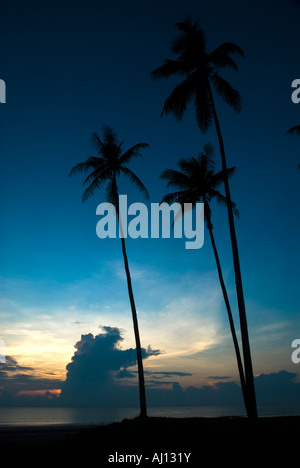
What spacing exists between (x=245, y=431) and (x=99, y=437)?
631cm

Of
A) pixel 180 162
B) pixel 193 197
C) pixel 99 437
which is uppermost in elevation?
pixel 180 162

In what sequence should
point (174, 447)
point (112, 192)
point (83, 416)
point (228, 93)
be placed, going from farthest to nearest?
point (83, 416) < point (112, 192) < point (228, 93) < point (174, 447)

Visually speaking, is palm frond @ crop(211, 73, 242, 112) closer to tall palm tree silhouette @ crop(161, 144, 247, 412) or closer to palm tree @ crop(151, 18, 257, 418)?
palm tree @ crop(151, 18, 257, 418)

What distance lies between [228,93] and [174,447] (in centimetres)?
1745

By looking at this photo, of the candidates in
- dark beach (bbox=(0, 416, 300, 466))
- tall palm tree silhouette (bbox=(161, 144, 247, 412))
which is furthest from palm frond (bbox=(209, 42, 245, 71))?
dark beach (bbox=(0, 416, 300, 466))

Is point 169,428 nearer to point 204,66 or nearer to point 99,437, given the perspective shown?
point 99,437

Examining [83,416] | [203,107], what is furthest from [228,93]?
[83,416]

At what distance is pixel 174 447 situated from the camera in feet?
41.8

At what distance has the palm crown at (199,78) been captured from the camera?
1919 cm

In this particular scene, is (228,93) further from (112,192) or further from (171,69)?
(112,192)

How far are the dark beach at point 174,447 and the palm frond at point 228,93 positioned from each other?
52.1ft
